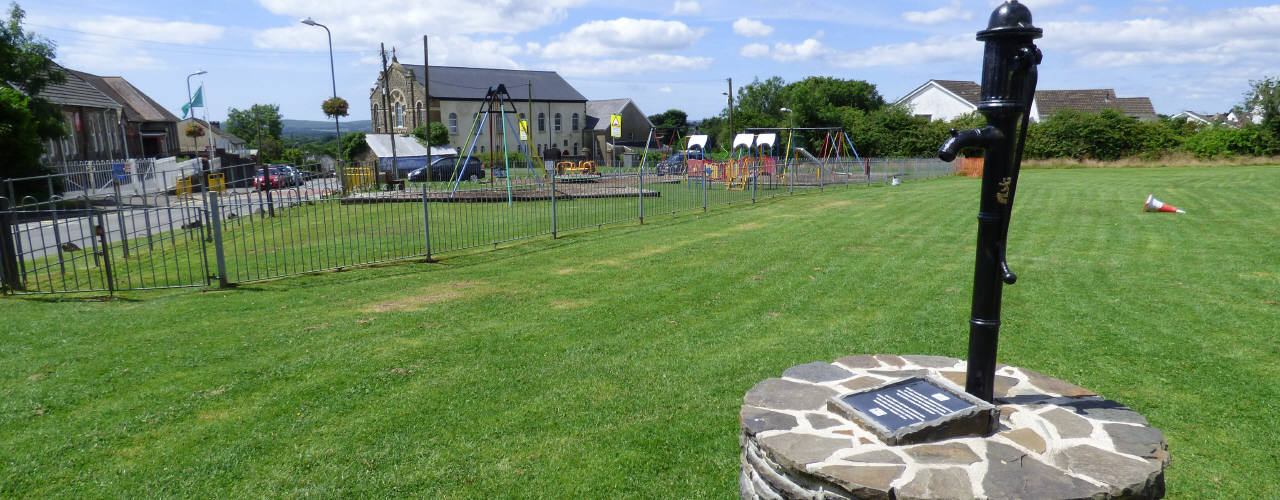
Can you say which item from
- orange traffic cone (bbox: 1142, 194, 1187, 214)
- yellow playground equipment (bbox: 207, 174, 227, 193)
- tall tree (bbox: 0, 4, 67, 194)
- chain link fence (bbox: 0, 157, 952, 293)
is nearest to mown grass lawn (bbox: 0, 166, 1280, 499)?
chain link fence (bbox: 0, 157, 952, 293)

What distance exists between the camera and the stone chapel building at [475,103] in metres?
67.2

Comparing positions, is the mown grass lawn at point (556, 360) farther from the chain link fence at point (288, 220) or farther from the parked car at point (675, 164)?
the parked car at point (675, 164)

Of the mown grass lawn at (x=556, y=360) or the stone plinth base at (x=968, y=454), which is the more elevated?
the stone plinth base at (x=968, y=454)

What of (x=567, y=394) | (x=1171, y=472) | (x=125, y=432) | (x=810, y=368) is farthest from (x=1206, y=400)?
(x=125, y=432)

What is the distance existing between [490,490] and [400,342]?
3201 mm

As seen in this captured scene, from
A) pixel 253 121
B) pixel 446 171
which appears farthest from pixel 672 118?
pixel 446 171

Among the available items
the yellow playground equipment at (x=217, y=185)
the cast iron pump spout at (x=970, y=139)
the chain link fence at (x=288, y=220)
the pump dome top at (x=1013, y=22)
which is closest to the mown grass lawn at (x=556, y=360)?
the chain link fence at (x=288, y=220)

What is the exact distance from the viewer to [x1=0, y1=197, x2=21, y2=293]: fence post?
9.48m

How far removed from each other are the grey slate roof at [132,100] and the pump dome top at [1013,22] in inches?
2759

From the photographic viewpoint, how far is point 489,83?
7256 cm

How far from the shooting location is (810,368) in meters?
4.52

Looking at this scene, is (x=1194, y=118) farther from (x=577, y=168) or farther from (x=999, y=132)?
(x=999, y=132)

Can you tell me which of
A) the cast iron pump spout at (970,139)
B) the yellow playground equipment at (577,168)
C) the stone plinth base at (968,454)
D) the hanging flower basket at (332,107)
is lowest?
the stone plinth base at (968,454)

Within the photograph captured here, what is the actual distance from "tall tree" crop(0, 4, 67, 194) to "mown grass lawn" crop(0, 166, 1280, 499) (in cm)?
2309
